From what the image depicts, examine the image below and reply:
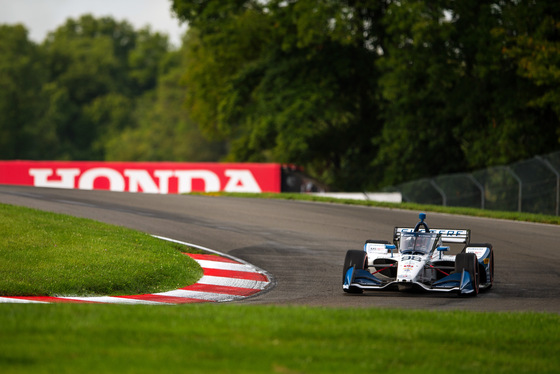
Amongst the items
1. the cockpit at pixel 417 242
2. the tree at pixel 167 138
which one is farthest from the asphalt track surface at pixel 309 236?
the tree at pixel 167 138

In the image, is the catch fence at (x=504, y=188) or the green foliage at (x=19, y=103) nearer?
the catch fence at (x=504, y=188)

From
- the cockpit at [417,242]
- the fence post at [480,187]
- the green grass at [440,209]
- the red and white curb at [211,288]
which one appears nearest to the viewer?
the red and white curb at [211,288]

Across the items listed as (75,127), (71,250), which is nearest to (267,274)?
(71,250)

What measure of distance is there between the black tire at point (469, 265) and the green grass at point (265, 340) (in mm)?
3338

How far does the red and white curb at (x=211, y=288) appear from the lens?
12.2m

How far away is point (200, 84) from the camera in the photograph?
159 feet

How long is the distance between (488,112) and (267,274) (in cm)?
2401

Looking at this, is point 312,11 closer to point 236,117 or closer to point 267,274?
point 236,117

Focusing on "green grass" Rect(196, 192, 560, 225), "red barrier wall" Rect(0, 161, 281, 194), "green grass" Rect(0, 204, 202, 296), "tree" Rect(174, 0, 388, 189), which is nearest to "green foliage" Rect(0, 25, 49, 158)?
"tree" Rect(174, 0, 388, 189)

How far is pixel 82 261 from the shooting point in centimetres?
1410

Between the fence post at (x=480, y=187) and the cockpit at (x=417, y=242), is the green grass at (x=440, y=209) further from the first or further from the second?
the cockpit at (x=417, y=242)

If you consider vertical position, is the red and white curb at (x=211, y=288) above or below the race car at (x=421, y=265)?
below

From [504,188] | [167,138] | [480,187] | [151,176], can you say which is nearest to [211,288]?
[480,187]

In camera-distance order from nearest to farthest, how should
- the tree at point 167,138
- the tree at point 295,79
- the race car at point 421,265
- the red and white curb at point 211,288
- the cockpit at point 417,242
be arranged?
the red and white curb at point 211,288
the race car at point 421,265
the cockpit at point 417,242
the tree at point 295,79
the tree at point 167,138
